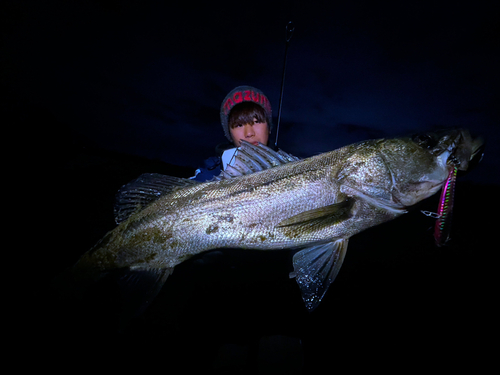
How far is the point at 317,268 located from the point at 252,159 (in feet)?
3.17

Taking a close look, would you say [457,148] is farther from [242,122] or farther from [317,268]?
[242,122]

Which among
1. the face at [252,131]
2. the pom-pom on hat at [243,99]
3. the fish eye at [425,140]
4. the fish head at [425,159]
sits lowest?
the fish head at [425,159]

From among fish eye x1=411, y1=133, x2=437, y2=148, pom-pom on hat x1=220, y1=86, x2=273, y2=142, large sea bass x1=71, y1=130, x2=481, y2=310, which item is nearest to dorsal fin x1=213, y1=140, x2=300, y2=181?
large sea bass x1=71, y1=130, x2=481, y2=310

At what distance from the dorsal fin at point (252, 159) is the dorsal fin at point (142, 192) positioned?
354 mm

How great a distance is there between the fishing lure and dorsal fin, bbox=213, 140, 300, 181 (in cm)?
99

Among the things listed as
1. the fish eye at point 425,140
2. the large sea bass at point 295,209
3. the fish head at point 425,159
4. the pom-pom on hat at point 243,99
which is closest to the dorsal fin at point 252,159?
the large sea bass at point 295,209

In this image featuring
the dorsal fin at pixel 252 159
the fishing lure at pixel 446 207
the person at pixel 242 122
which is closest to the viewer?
the fishing lure at pixel 446 207

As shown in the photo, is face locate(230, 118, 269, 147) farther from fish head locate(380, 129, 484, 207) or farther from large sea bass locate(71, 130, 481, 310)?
fish head locate(380, 129, 484, 207)

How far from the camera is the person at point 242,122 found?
2.95m

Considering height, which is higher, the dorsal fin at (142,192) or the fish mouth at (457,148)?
the fish mouth at (457,148)

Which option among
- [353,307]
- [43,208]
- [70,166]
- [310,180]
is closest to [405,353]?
[353,307]

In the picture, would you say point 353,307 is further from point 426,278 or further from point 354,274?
point 426,278

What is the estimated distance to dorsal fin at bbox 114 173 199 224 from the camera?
164 centimetres

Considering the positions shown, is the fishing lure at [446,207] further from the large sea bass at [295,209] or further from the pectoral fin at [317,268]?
the pectoral fin at [317,268]
